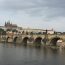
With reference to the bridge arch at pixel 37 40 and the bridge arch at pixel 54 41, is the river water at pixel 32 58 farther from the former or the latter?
the bridge arch at pixel 37 40

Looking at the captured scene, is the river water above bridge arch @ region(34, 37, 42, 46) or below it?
below

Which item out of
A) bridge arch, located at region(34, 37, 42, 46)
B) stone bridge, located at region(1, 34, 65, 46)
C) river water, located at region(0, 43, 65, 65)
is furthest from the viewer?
bridge arch, located at region(34, 37, 42, 46)

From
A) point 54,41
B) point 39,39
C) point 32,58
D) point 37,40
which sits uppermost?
point 39,39

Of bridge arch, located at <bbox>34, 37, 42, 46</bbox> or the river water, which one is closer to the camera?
the river water

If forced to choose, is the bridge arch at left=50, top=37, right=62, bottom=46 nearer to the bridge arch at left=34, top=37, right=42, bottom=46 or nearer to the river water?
the bridge arch at left=34, top=37, right=42, bottom=46

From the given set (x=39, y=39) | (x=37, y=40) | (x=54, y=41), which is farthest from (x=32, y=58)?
(x=37, y=40)

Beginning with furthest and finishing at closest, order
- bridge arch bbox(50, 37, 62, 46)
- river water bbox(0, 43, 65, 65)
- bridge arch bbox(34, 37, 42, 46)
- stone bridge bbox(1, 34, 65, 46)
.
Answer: bridge arch bbox(34, 37, 42, 46)
bridge arch bbox(50, 37, 62, 46)
stone bridge bbox(1, 34, 65, 46)
river water bbox(0, 43, 65, 65)

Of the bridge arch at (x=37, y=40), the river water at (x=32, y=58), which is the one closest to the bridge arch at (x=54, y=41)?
the bridge arch at (x=37, y=40)

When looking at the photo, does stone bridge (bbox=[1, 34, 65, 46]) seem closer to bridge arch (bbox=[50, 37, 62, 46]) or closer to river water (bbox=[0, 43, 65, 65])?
bridge arch (bbox=[50, 37, 62, 46])

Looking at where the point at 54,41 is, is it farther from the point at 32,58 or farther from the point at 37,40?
the point at 32,58

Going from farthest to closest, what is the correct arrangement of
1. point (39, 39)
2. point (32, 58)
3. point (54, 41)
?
point (39, 39)
point (54, 41)
point (32, 58)

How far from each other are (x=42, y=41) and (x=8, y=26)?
9345 cm

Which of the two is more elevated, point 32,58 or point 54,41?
point 54,41

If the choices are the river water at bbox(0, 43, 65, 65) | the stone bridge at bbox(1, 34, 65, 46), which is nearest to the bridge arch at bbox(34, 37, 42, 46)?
the stone bridge at bbox(1, 34, 65, 46)
